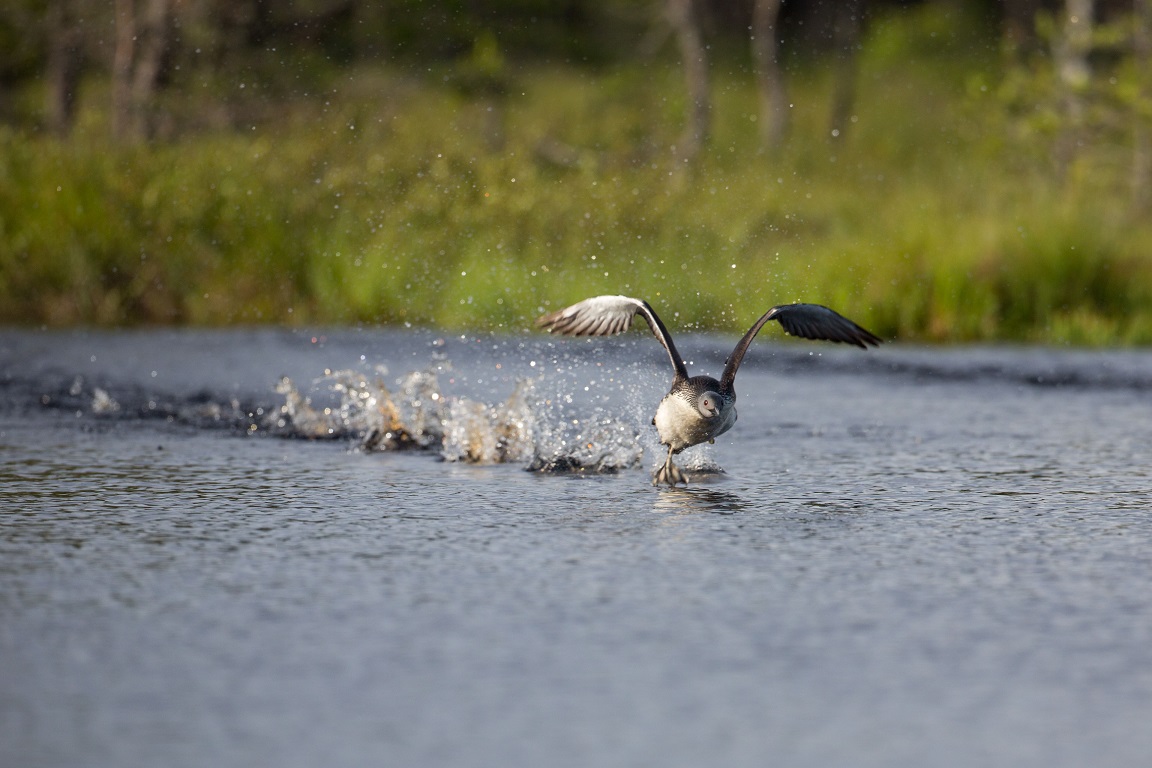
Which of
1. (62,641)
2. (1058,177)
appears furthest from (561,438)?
(1058,177)

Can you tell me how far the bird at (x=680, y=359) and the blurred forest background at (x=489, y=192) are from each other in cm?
646

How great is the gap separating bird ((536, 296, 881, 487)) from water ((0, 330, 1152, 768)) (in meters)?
0.28

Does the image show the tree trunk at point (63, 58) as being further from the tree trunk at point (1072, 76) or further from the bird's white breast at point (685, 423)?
the bird's white breast at point (685, 423)

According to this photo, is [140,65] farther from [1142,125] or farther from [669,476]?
[669,476]

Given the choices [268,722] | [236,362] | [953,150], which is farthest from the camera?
[953,150]

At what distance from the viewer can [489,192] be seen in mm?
19312

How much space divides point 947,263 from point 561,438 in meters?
7.48

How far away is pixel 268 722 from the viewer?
498 centimetres

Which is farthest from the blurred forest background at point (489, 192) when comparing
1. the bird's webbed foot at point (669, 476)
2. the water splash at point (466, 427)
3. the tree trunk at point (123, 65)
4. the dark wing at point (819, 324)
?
the bird's webbed foot at point (669, 476)

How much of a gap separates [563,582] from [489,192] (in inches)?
506

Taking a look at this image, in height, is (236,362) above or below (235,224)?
below

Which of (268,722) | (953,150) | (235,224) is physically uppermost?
(953,150)

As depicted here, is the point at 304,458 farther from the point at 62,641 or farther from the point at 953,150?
the point at 953,150

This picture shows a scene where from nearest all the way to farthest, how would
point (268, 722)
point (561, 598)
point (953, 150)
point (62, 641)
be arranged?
point (268, 722), point (62, 641), point (561, 598), point (953, 150)
